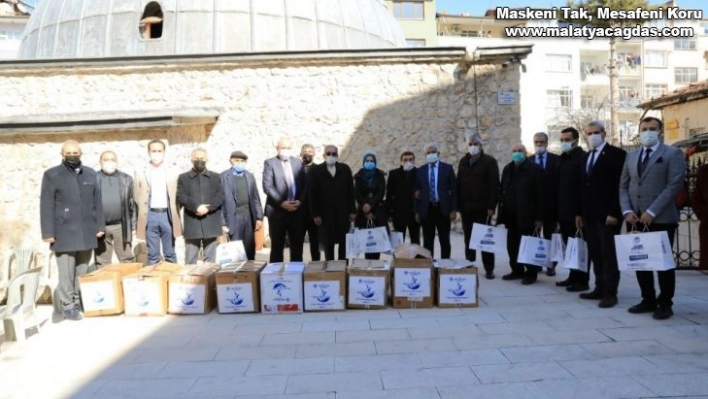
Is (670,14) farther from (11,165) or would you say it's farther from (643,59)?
(643,59)

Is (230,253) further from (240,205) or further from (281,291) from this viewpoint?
(281,291)

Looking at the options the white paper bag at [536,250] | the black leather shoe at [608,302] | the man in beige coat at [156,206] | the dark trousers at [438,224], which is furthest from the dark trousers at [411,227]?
the man in beige coat at [156,206]

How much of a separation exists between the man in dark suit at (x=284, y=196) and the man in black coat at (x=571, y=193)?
3.17 m

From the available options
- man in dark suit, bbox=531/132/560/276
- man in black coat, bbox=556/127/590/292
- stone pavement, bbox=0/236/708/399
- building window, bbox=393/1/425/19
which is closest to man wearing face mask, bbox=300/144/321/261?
stone pavement, bbox=0/236/708/399

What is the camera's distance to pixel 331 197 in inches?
266

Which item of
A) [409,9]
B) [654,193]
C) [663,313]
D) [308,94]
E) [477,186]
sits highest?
[409,9]

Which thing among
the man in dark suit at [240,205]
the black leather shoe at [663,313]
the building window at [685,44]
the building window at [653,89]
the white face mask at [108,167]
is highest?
the building window at [685,44]

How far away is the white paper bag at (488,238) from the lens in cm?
658

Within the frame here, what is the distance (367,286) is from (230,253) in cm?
181

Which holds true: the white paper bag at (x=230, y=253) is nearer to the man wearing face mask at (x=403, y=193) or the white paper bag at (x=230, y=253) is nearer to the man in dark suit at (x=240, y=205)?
the man in dark suit at (x=240, y=205)

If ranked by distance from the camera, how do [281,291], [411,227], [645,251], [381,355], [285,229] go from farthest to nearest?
[411,227]
[285,229]
[281,291]
[645,251]
[381,355]

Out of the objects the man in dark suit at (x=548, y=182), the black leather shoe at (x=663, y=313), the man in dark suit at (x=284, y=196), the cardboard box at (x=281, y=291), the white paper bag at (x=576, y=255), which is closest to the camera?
the black leather shoe at (x=663, y=313)

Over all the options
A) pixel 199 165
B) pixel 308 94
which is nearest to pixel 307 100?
pixel 308 94

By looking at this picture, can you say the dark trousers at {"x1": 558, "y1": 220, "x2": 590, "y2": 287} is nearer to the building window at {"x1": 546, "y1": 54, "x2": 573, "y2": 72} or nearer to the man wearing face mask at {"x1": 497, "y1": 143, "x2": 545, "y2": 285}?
the man wearing face mask at {"x1": 497, "y1": 143, "x2": 545, "y2": 285}
